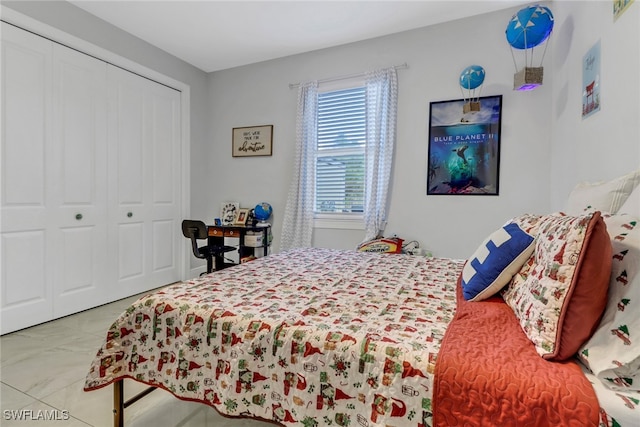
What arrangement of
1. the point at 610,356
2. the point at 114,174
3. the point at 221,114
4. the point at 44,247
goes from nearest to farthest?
1. the point at 610,356
2. the point at 44,247
3. the point at 114,174
4. the point at 221,114

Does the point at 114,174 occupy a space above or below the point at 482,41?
below

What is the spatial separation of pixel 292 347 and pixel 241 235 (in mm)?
2660

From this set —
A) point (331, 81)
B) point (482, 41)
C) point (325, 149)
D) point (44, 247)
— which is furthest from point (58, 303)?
point (482, 41)

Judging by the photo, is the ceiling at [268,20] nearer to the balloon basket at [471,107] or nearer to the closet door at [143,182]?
the closet door at [143,182]

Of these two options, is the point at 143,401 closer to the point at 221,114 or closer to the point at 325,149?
the point at 325,149

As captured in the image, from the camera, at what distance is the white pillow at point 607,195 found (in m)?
1.19

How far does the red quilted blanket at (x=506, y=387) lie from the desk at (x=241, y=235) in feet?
9.55

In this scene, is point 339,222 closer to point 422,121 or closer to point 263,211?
point 263,211

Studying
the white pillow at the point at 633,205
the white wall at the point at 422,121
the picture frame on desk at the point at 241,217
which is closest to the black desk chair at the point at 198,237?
the picture frame on desk at the point at 241,217

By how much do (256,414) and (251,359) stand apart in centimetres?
19

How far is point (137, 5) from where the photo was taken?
286 centimetres

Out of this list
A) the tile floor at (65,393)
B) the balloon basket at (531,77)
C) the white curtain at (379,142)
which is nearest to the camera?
the tile floor at (65,393)

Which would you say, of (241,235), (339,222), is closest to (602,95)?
(339,222)

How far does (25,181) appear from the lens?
2568 mm
